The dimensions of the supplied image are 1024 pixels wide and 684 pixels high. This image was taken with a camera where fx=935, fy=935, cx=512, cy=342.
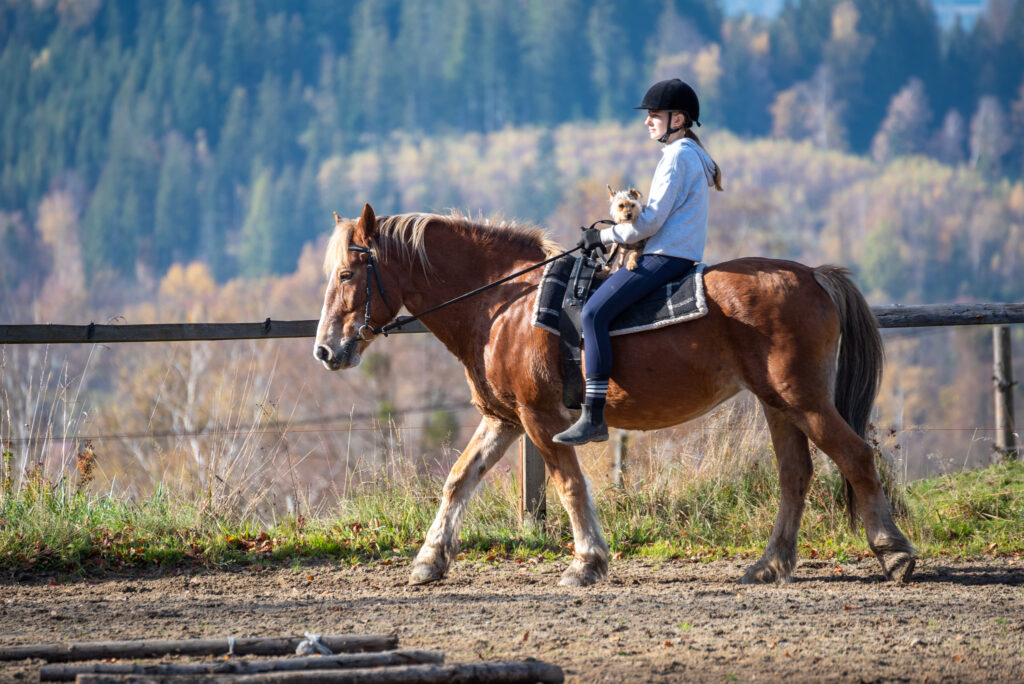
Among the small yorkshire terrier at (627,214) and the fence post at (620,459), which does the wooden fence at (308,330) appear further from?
the small yorkshire terrier at (627,214)

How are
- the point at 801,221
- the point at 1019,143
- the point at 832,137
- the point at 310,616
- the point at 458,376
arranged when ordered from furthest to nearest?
1. the point at 832,137
2. the point at 1019,143
3. the point at 801,221
4. the point at 458,376
5. the point at 310,616

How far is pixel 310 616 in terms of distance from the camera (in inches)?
203

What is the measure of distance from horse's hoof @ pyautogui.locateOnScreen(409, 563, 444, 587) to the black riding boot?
1249mm

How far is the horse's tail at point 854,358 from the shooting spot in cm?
585

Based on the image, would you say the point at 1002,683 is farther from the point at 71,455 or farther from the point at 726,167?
the point at 726,167

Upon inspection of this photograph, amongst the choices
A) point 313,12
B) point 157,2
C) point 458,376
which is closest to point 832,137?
point 458,376

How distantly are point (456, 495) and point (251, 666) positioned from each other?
106 inches

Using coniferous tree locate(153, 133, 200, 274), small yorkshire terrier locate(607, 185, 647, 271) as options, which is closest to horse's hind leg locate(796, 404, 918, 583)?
small yorkshire terrier locate(607, 185, 647, 271)

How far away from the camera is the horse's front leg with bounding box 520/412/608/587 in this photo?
589cm

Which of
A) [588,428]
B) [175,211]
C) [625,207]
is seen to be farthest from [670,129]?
[175,211]

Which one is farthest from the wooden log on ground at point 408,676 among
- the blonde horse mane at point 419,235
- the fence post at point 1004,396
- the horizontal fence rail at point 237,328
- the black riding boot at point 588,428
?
the fence post at point 1004,396

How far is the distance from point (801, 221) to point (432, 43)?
78025 millimetres

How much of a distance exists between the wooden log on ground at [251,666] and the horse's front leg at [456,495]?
2300 mm

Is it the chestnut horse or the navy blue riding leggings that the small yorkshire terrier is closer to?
Answer: the navy blue riding leggings
